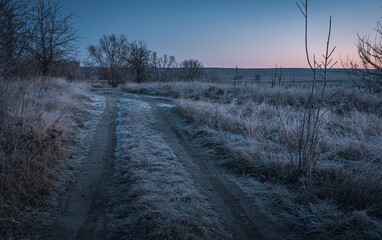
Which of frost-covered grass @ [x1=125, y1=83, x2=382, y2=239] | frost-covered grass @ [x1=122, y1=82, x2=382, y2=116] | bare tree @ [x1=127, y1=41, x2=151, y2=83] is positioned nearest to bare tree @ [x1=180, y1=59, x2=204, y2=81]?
bare tree @ [x1=127, y1=41, x2=151, y2=83]

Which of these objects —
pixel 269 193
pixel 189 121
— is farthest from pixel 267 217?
pixel 189 121

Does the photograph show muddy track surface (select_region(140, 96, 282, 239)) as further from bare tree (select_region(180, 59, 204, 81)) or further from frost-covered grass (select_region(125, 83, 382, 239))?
bare tree (select_region(180, 59, 204, 81))

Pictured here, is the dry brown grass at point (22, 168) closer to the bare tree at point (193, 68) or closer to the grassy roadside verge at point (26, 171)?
the grassy roadside verge at point (26, 171)

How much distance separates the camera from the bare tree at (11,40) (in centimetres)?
420

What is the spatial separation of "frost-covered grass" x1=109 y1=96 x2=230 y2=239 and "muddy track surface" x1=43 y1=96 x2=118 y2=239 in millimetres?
183

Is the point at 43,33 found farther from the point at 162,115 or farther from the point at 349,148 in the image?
the point at 349,148

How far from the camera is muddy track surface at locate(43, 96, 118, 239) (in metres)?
2.67

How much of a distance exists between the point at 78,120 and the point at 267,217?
285 inches

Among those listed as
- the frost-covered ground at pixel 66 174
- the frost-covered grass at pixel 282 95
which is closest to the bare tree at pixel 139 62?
the frost-covered grass at pixel 282 95

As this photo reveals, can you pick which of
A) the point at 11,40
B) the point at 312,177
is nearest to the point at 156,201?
the point at 312,177

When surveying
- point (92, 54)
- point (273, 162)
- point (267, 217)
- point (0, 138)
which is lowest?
point (267, 217)

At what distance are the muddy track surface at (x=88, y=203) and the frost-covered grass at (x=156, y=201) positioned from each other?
0.60 feet

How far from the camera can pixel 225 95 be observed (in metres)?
16.5

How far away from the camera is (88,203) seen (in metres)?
3.34
